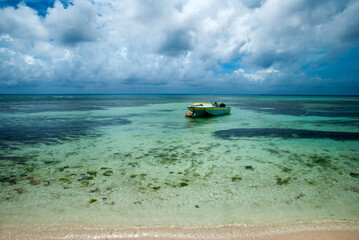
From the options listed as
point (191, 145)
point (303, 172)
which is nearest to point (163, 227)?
point (303, 172)

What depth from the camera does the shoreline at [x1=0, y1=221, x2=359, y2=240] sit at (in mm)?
4199

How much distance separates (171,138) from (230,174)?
270 inches

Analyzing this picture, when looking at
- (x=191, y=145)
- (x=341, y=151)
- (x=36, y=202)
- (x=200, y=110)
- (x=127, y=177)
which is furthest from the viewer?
(x=200, y=110)

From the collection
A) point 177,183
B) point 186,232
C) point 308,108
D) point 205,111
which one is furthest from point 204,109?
point 308,108

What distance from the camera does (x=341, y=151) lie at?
10.7m

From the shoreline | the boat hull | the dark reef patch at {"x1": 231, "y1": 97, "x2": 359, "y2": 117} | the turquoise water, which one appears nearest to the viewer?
the shoreline

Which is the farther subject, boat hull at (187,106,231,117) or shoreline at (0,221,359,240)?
boat hull at (187,106,231,117)

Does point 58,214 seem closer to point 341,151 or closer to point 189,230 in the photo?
point 189,230

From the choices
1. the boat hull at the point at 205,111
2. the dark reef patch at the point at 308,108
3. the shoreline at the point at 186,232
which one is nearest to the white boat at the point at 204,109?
the boat hull at the point at 205,111

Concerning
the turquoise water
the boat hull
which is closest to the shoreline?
the turquoise water

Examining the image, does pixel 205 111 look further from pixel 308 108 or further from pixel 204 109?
pixel 308 108

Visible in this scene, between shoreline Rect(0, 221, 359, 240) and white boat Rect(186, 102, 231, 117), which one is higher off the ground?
white boat Rect(186, 102, 231, 117)

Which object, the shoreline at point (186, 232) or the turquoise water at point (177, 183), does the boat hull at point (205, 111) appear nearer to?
the turquoise water at point (177, 183)

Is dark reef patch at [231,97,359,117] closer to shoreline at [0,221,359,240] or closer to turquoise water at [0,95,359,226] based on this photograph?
turquoise water at [0,95,359,226]
